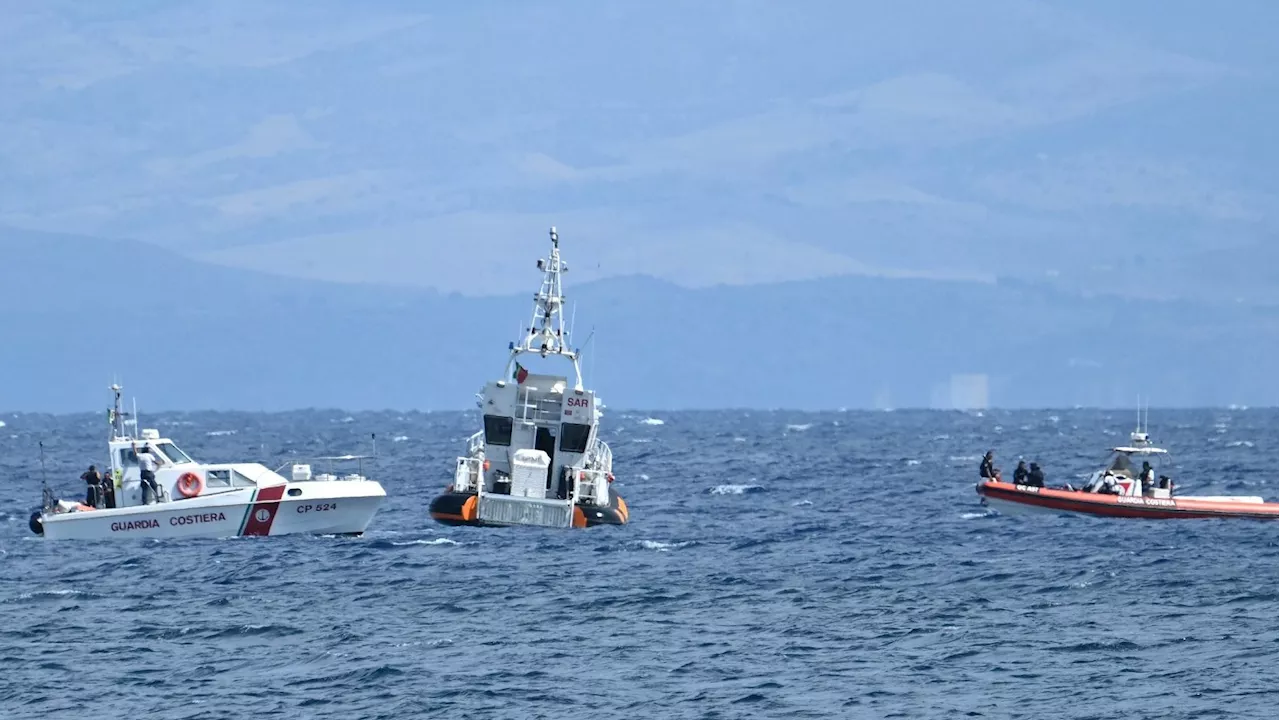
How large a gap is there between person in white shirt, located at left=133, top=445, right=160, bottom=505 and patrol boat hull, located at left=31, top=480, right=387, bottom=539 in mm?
461

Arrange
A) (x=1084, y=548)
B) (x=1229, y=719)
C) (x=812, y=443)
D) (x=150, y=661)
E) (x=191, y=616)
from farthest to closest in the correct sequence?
(x=812, y=443) → (x=1084, y=548) → (x=191, y=616) → (x=150, y=661) → (x=1229, y=719)

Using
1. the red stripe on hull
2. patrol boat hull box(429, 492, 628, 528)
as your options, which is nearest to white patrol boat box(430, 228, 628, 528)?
patrol boat hull box(429, 492, 628, 528)

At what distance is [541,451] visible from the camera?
169 feet

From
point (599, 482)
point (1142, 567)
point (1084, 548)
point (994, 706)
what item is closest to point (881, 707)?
point (994, 706)

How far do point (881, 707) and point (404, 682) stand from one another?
24.4 feet

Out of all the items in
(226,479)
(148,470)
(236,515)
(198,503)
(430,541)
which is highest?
(148,470)

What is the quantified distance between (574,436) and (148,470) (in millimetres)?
11585

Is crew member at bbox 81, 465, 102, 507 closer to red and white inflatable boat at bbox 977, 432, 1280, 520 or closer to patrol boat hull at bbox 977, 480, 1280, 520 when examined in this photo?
red and white inflatable boat at bbox 977, 432, 1280, 520

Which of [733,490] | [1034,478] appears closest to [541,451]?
[1034,478]

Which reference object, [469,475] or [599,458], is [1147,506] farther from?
[469,475]

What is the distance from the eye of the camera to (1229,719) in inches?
1043

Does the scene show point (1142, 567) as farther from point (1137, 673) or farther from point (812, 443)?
point (812, 443)

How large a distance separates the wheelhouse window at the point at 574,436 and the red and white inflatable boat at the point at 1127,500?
1366 centimetres

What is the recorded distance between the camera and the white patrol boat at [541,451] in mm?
50844
